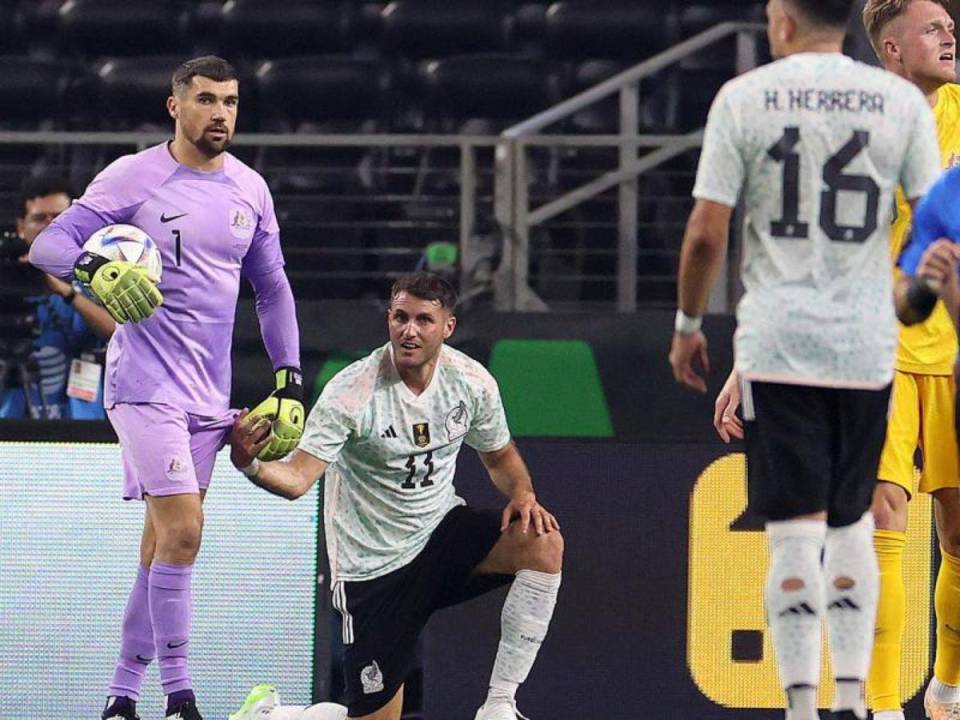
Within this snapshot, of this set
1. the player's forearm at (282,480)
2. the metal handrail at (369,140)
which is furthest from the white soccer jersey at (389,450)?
the metal handrail at (369,140)

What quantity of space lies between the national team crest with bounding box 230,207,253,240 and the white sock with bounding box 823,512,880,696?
249 centimetres

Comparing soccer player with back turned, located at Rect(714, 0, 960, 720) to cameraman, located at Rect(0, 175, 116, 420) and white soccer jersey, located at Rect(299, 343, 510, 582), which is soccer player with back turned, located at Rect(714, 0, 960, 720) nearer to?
white soccer jersey, located at Rect(299, 343, 510, 582)

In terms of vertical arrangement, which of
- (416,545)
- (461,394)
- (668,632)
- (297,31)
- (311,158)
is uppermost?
(297,31)

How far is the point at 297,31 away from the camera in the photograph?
10.8m

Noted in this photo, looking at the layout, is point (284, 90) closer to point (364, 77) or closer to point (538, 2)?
point (364, 77)

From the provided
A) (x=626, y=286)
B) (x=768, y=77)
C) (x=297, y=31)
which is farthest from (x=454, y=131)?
(x=768, y=77)

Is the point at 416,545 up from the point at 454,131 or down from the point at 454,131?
down

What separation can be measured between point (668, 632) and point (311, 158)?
4518mm

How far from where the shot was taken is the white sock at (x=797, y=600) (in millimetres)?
4066

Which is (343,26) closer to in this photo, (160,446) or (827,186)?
(160,446)

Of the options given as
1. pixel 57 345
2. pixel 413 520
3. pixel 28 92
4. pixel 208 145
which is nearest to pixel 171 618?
pixel 413 520

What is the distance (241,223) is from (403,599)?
51.5 inches

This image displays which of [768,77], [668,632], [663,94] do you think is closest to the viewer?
[768,77]

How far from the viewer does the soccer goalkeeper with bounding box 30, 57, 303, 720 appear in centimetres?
565
